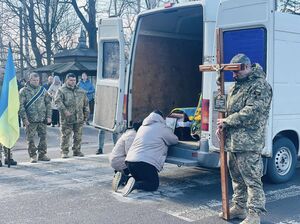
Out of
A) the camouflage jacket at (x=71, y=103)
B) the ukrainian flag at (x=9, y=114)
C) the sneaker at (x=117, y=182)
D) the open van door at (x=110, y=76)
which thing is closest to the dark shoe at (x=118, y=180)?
the sneaker at (x=117, y=182)

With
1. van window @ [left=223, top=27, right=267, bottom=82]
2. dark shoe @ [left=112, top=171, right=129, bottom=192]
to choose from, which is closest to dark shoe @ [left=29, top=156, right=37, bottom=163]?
dark shoe @ [left=112, top=171, right=129, bottom=192]

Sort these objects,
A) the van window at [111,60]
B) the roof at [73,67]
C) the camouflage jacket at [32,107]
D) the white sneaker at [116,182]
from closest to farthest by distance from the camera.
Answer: the white sneaker at [116,182] → the van window at [111,60] → the camouflage jacket at [32,107] → the roof at [73,67]

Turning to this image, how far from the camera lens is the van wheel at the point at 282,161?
649cm

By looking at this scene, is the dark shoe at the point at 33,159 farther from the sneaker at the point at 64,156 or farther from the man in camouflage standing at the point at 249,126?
the man in camouflage standing at the point at 249,126

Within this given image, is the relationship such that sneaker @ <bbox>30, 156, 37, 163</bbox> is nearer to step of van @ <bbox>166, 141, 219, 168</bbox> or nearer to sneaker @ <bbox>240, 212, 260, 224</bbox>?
step of van @ <bbox>166, 141, 219, 168</bbox>

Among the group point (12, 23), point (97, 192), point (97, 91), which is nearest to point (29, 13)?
point (12, 23)

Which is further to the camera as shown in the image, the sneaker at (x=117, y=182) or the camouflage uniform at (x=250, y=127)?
the sneaker at (x=117, y=182)

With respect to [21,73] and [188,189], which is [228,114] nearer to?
[188,189]

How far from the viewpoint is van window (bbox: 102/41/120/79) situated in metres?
7.64

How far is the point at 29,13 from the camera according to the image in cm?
2811

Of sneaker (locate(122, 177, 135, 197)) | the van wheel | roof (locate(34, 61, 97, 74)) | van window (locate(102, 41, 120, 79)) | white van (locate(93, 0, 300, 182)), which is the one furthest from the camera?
roof (locate(34, 61, 97, 74))

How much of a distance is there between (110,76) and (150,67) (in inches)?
29.0

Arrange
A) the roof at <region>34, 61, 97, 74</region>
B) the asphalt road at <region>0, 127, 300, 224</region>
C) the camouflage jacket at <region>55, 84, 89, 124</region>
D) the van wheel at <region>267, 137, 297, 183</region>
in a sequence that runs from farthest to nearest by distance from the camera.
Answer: the roof at <region>34, 61, 97, 74</region> → the camouflage jacket at <region>55, 84, 89, 124</region> → the van wheel at <region>267, 137, 297, 183</region> → the asphalt road at <region>0, 127, 300, 224</region>

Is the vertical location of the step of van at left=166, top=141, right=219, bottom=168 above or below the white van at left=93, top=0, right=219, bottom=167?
below
